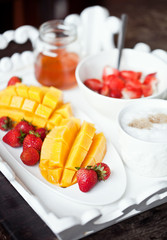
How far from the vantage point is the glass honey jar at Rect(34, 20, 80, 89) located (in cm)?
145

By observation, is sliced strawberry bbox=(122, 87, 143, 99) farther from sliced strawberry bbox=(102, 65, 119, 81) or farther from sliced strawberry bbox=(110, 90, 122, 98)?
sliced strawberry bbox=(102, 65, 119, 81)

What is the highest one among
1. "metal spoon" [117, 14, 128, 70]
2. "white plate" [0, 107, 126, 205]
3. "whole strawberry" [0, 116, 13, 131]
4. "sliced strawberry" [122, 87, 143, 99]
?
"metal spoon" [117, 14, 128, 70]

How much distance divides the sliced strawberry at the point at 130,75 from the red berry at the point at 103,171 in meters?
0.51

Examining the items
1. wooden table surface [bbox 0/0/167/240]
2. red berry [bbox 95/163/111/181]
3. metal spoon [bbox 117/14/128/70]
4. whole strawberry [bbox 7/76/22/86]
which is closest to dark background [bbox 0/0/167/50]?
metal spoon [bbox 117/14/128/70]

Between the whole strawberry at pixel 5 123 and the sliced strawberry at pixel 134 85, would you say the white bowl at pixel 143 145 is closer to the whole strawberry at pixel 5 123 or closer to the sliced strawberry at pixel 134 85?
the sliced strawberry at pixel 134 85

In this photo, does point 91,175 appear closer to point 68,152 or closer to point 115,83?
point 68,152

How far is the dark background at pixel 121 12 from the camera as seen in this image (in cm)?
196

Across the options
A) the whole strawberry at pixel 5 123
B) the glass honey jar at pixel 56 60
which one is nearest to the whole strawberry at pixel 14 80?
the glass honey jar at pixel 56 60

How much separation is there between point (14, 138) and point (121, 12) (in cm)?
137

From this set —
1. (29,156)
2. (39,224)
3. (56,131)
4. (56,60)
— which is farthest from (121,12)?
(39,224)

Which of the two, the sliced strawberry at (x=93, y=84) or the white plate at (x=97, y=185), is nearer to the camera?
the white plate at (x=97, y=185)

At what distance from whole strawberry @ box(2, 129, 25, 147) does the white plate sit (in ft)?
0.06

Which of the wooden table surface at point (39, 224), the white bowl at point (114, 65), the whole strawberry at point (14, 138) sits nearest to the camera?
the wooden table surface at point (39, 224)

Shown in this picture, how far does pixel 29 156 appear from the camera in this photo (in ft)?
3.54
